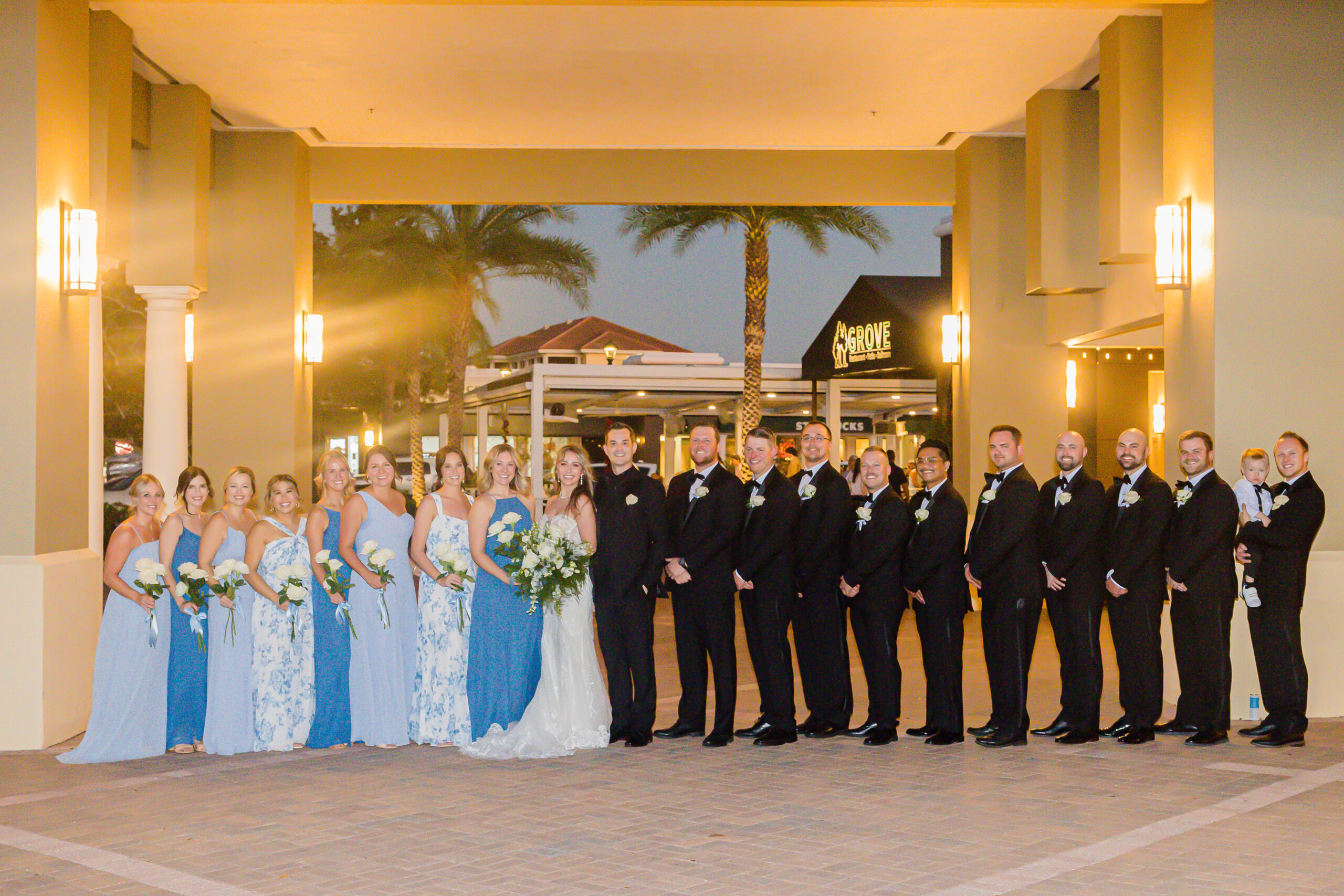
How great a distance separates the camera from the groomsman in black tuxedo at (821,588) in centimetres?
849

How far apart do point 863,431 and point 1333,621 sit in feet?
77.0

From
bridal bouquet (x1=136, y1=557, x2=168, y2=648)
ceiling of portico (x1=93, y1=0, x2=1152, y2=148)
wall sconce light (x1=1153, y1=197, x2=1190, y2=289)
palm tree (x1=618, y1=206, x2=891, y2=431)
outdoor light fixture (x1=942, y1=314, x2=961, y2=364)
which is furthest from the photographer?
palm tree (x1=618, y1=206, x2=891, y2=431)

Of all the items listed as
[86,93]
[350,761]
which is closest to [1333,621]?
[350,761]

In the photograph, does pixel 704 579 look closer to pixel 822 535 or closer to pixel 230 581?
pixel 822 535

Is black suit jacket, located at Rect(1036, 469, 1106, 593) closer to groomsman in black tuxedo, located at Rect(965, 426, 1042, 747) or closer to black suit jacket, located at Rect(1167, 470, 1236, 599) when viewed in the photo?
groomsman in black tuxedo, located at Rect(965, 426, 1042, 747)

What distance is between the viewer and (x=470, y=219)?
1352 inches

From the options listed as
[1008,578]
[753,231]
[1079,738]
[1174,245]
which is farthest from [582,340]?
[1079,738]

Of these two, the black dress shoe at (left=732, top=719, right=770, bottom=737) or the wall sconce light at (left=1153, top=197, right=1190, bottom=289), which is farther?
the wall sconce light at (left=1153, top=197, right=1190, bottom=289)

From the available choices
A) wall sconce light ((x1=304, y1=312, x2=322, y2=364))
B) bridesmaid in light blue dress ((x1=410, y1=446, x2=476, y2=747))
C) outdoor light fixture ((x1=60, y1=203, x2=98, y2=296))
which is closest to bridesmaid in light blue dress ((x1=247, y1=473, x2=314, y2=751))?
bridesmaid in light blue dress ((x1=410, y1=446, x2=476, y2=747))

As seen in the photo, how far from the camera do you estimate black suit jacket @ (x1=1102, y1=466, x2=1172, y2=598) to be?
8.23m

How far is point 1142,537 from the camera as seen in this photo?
8.27 metres

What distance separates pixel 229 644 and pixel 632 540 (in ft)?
8.65

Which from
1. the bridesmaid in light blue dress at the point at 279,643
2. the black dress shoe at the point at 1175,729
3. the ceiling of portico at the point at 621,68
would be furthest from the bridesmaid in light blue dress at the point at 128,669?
the black dress shoe at the point at 1175,729

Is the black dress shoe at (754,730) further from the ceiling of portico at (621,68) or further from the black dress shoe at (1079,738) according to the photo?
the ceiling of portico at (621,68)
